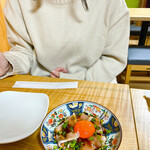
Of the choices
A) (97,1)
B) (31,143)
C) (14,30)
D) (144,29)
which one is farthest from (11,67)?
(144,29)

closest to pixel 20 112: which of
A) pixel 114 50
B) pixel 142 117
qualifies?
pixel 142 117

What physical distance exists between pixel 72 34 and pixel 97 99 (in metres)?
0.47

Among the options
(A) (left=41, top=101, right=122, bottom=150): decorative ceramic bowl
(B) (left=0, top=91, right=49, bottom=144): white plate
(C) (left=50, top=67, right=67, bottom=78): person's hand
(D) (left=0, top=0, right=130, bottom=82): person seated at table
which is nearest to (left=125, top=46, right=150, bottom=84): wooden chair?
(D) (left=0, top=0, right=130, bottom=82): person seated at table

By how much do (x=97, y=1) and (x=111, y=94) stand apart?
0.57 m

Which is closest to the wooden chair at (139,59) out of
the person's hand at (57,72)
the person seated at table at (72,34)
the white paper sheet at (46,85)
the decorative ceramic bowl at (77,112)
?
the person seated at table at (72,34)

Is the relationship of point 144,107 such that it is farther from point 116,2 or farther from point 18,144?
point 116,2

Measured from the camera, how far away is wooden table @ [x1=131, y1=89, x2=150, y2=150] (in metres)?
0.45

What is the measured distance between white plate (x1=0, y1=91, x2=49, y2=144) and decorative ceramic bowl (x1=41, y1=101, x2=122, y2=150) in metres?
0.04

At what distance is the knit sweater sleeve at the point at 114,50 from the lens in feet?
2.77

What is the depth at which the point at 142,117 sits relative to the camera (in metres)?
0.54

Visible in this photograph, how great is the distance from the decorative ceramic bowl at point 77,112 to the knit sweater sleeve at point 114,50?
346 millimetres

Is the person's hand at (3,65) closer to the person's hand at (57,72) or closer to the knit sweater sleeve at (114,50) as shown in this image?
the person's hand at (57,72)

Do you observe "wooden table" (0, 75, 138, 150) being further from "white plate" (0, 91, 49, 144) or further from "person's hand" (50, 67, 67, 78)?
"person's hand" (50, 67, 67, 78)

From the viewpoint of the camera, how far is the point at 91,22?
2.87ft
